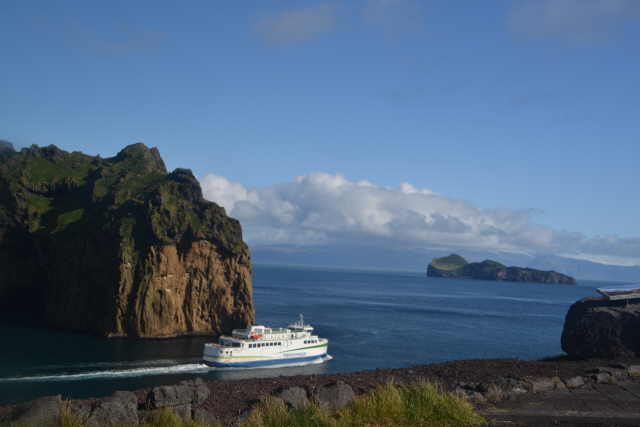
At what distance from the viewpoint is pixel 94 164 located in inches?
4131

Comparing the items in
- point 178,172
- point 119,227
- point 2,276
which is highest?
point 178,172

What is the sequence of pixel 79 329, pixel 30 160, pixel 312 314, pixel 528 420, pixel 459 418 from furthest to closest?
pixel 312 314 < pixel 30 160 < pixel 79 329 < pixel 528 420 < pixel 459 418

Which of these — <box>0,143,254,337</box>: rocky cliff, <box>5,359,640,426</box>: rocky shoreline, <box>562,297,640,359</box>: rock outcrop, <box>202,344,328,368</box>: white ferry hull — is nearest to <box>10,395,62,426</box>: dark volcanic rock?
<box>5,359,640,426</box>: rocky shoreline

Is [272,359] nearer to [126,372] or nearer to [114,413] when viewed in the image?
[126,372]

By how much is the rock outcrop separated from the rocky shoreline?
8.57 meters

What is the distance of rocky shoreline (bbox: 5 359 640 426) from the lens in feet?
42.5

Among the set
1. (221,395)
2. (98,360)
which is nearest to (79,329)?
(98,360)

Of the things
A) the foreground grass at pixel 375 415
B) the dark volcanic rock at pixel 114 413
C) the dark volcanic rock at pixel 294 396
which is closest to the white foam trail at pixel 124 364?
the dark volcanic rock at pixel 294 396

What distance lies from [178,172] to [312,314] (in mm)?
38852

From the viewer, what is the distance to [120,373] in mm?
51719

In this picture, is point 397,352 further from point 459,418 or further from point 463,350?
point 459,418

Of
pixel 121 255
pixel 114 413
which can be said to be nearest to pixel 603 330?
pixel 114 413

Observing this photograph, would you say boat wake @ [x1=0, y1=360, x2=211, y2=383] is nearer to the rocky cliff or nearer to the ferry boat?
the ferry boat

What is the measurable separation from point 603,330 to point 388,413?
76.8 ft
